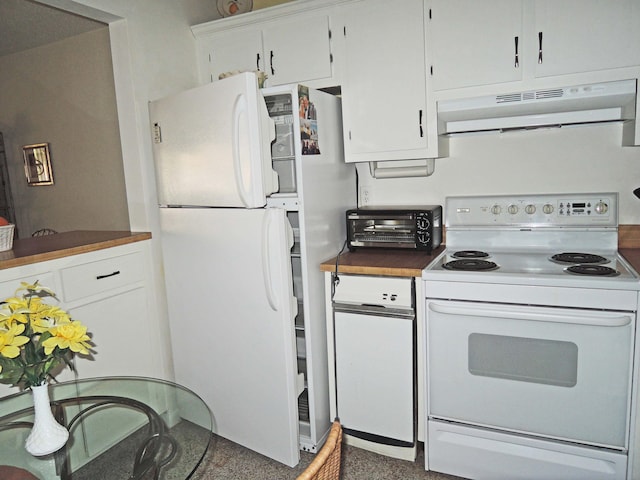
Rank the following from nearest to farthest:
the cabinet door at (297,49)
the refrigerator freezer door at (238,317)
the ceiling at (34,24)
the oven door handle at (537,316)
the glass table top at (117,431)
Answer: the glass table top at (117,431), the oven door handle at (537,316), the refrigerator freezer door at (238,317), the cabinet door at (297,49), the ceiling at (34,24)

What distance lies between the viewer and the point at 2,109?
430 cm

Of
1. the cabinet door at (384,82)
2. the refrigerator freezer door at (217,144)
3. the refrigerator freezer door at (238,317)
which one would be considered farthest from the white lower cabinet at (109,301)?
the cabinet door at (384,82)

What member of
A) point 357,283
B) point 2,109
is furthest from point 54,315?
point 2,109

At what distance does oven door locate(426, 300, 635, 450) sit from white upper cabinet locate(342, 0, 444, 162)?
88 cm

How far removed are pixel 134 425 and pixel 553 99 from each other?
2172 millimetres

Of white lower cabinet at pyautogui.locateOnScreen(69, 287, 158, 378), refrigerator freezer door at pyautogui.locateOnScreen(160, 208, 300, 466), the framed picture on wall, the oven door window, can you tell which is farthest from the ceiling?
the oven door window

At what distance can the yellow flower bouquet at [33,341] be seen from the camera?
1142 mm

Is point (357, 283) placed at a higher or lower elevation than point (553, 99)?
lower

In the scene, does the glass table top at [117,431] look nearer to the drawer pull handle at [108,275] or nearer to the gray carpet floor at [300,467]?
the drawer pull handle at [108,275]

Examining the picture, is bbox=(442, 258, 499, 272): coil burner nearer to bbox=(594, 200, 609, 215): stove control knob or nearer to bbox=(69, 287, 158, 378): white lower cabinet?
bbox=(594, 200, 609, 215): stove control knob

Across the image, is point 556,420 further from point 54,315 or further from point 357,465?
point 54,315

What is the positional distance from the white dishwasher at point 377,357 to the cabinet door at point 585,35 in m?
1.20

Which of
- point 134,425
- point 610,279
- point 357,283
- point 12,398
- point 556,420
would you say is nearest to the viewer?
point 134,425

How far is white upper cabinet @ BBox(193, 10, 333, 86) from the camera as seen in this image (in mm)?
2576
